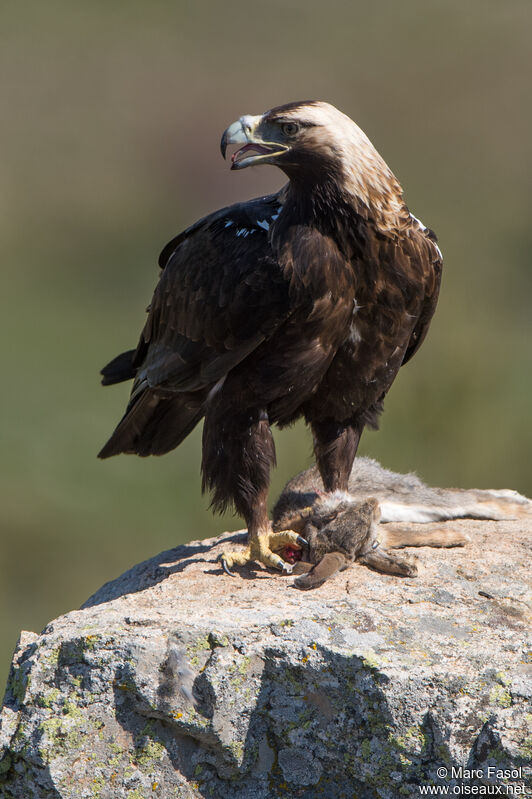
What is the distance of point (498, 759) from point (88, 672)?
1.24 meters

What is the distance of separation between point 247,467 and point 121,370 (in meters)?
1.30

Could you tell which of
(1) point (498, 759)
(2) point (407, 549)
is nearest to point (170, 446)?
(2) point (407, 549)

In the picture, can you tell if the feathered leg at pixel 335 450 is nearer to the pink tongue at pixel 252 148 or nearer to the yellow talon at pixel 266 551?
the yellow talon at pixel 266 551

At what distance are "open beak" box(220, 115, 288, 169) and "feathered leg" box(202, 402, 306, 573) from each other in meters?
1.00

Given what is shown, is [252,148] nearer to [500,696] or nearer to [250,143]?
[250,143]

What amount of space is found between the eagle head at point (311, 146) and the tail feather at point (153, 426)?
1.46m

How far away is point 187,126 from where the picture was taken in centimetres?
1694

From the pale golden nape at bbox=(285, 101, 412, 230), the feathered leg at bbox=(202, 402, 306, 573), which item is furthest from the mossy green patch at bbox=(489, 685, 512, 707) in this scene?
the pale golden nape at bbox=(285, 101, 412, 230)

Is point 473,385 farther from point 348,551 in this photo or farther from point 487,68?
point 487,68

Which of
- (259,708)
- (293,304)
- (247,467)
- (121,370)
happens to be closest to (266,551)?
(247,467)

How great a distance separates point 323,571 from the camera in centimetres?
427

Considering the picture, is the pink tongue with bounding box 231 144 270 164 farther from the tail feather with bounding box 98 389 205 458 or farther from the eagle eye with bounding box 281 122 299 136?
the tail feather with bounding box 98 389 205 458

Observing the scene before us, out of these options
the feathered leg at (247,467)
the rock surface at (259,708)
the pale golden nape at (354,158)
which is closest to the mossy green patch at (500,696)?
the rock surface at (259,708)

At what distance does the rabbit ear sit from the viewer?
13.8 ft
